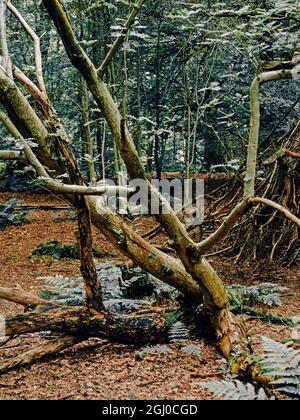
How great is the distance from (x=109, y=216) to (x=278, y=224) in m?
3.20

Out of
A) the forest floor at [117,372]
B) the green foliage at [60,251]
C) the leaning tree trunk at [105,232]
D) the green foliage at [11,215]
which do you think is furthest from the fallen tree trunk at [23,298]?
the green foliage at [11,215]

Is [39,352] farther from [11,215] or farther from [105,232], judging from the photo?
[11,215]

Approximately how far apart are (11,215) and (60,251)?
1.83m

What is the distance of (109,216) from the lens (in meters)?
3.09

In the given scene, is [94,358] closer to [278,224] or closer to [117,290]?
[117,290]

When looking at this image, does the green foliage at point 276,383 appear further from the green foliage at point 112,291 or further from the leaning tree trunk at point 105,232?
the green foliage at point 112,291

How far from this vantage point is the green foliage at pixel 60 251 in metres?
6.11

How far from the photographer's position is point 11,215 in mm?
7570

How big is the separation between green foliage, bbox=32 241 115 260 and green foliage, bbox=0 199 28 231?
3.76 ft

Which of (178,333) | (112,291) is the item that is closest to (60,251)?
(112,291)

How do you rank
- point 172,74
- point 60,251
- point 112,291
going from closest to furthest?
1. point 112,291
2. point 60,251
3. point 172,74

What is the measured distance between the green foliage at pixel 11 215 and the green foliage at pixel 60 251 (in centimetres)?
115

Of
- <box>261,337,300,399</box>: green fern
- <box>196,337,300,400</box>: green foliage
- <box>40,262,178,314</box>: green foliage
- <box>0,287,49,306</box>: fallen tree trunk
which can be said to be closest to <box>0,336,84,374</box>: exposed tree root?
<box>0,287,49,306</box>: fallen tree trunk

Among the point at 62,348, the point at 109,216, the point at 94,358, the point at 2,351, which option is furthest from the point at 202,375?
the point at 2,351
